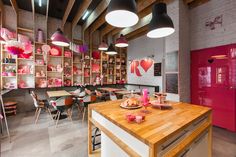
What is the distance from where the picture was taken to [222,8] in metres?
3.31

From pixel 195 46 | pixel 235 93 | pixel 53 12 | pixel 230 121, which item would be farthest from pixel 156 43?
pixel 53 12

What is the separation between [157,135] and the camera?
103cm

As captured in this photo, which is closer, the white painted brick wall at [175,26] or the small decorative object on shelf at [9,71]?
the white painted brick wall at [175,26]

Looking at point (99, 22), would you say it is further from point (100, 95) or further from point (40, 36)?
point (100, 95)

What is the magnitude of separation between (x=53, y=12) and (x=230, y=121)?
662cm

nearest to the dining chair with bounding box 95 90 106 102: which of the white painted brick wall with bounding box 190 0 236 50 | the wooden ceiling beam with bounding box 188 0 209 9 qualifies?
the white painted brick wall with bounding box 190 0 236 50

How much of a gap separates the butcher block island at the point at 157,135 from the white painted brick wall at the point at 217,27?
2.60 meters

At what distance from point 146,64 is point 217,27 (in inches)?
122

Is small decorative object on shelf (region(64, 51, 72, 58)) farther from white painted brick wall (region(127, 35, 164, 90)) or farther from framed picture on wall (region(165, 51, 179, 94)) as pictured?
framed picture on wall (region(165, 51, 179, 94))

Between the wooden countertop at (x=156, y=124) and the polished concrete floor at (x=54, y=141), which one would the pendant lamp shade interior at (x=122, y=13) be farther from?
the polished concrete floor at (x=54, y=141)

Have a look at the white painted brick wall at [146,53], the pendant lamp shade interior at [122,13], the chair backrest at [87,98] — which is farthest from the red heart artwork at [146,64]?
the pendant lamp shade interior at [122,13]

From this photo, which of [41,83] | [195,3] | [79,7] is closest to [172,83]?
[195,3]

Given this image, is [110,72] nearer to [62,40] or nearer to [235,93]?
[62,40]

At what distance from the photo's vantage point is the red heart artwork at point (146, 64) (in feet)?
19.6
